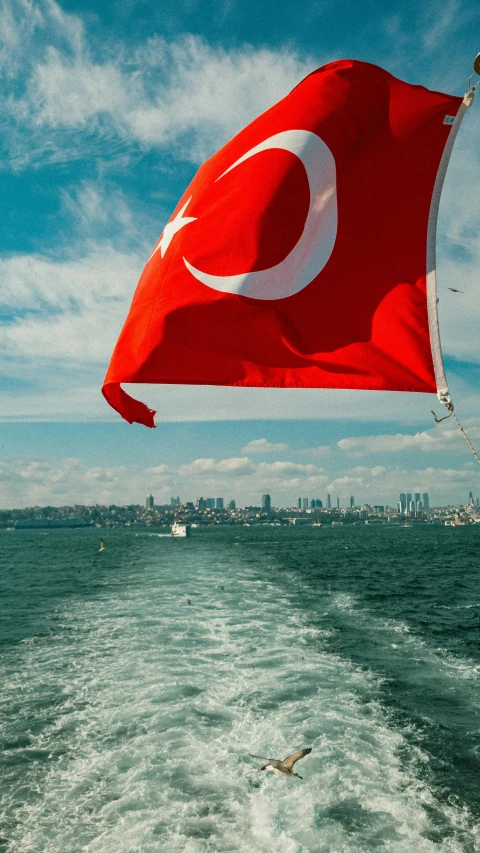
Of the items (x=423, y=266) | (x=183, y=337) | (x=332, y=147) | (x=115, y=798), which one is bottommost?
(x=115, y=798)

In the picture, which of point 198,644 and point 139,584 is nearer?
point 198,644

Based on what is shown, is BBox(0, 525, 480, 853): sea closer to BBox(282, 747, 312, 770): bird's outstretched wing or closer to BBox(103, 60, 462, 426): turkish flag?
BBox(282, 747, 312, 770): bird's outstretched wing

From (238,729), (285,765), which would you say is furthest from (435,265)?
(238,729)

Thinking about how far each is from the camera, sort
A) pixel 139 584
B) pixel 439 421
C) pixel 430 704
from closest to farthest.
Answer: pixel 439 421
pixel 430 704
pixel 139 584

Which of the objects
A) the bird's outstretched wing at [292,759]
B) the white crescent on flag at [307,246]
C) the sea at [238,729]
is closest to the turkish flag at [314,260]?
the white crescent on flag at [307,246]

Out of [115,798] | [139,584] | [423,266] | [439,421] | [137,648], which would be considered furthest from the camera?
[139,584]

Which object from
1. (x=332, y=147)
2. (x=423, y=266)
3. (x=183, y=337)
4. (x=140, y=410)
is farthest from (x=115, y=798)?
(x=332, y=147)

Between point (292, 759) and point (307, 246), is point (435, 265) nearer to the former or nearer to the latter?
point (307, 246)

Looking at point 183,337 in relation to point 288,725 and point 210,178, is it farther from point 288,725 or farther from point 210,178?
point 288,725

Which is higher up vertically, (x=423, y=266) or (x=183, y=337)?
(x=423, y=266)
